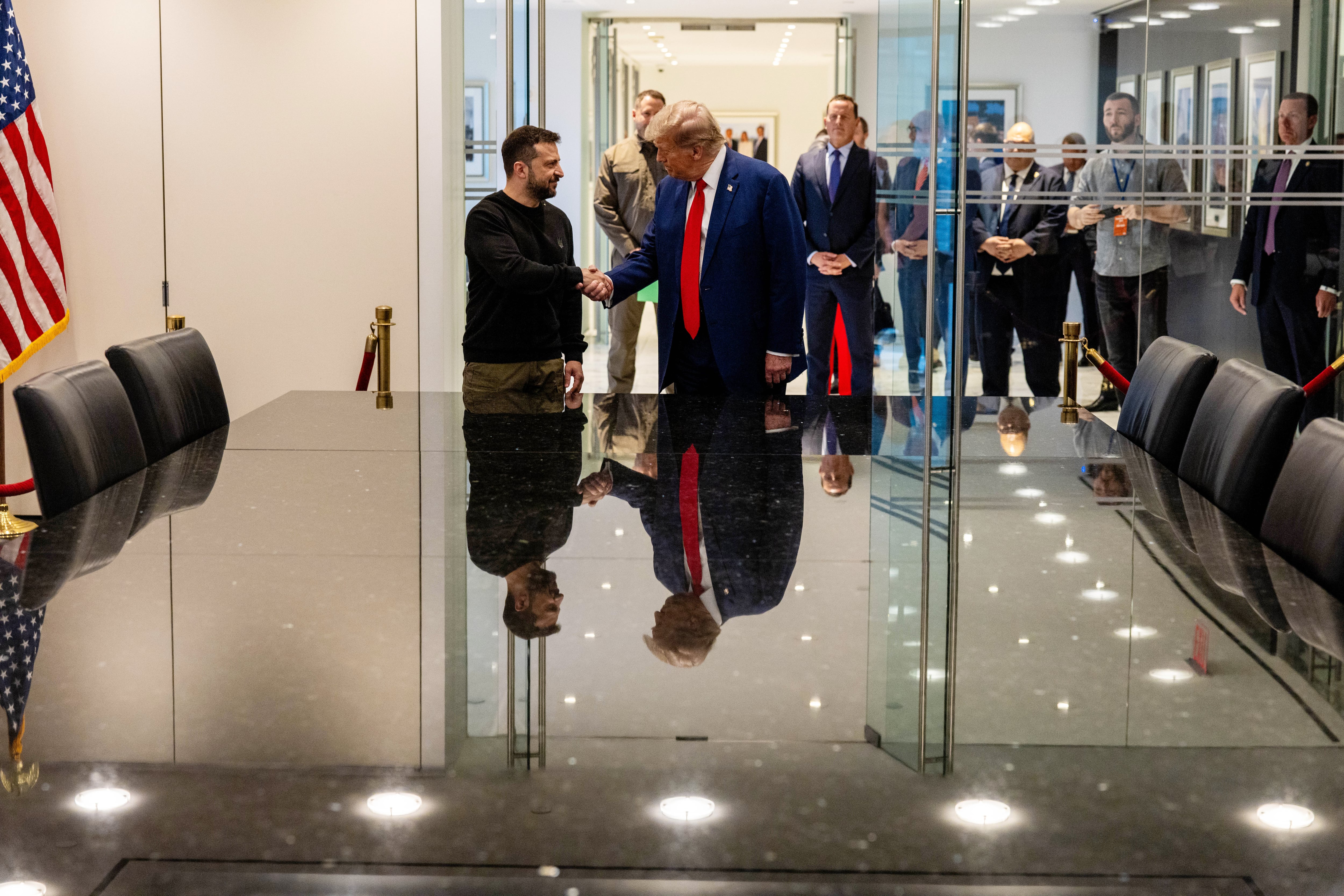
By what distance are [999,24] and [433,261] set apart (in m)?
2.93

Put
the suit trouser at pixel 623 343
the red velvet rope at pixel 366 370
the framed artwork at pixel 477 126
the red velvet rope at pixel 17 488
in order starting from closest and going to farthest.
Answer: the red velvet rope at pixel 17 488
the red velvet rope at pixel 366 370
the framed artwork at pixel 477 126
the suit trouser at pixel 623 343

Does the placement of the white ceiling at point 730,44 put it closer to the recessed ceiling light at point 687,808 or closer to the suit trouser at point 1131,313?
the suit trouser at point 1131,313

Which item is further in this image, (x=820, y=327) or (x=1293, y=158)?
(x=820, y=327)

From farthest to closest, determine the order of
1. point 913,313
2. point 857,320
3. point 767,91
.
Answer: point 767,91 → point 857,320 → point 913,313

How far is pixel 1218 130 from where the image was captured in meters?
6.61

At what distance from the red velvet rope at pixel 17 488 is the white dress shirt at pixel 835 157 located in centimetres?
494

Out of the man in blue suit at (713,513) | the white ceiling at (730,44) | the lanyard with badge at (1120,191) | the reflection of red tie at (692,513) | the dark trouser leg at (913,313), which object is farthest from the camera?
the white ceiling at (730,44)

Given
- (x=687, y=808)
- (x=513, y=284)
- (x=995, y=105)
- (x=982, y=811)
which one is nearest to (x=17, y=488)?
(x=513, y=284)

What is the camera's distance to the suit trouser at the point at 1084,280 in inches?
272

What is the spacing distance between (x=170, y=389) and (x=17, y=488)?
1.59ft

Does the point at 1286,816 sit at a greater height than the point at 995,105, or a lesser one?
lesser

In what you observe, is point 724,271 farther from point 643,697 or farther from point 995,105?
point 995,105

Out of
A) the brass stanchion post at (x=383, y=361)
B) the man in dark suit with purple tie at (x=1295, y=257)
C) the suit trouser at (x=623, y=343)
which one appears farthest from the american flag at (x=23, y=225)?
the man in dark suit with purple tie at (x=1295, y=257)

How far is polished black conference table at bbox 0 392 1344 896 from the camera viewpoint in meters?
0.91
